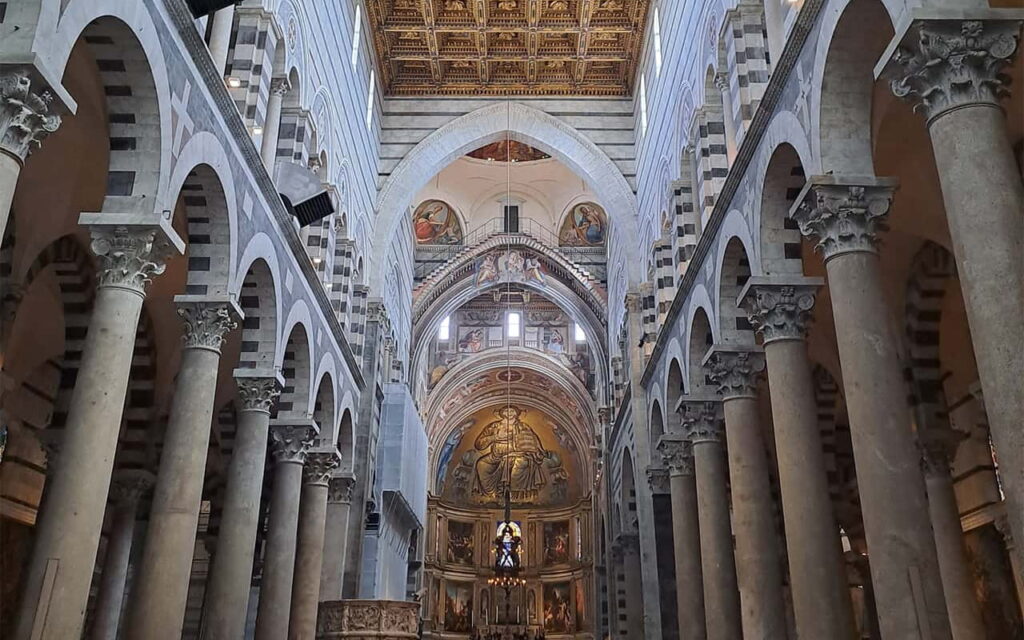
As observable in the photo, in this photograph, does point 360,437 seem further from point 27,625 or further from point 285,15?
point 27,625

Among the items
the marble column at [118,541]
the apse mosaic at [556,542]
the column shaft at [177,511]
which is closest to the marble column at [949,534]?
the column shaft at [177,511]

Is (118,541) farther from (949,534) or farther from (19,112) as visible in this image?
(949,534)

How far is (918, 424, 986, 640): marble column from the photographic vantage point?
11453 mm

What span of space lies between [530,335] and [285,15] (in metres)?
24.1

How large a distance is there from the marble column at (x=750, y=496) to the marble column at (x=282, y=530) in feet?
21.2

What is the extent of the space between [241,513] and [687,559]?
7.32m

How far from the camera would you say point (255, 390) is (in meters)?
12.3

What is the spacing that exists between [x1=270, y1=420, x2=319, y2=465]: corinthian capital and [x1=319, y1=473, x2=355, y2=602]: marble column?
3.16m

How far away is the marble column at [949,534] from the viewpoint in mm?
11453

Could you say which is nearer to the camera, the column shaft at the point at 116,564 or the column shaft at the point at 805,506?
the column shaft at the point at 805,506

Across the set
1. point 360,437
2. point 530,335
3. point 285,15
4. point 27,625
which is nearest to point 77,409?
point 27,625

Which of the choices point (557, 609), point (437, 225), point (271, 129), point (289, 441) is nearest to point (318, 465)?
point (289, 441)

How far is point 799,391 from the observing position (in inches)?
379

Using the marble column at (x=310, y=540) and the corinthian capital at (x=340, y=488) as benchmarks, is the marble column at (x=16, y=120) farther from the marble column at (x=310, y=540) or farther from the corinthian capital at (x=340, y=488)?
the corinthian capital at (x=340, y=488)
